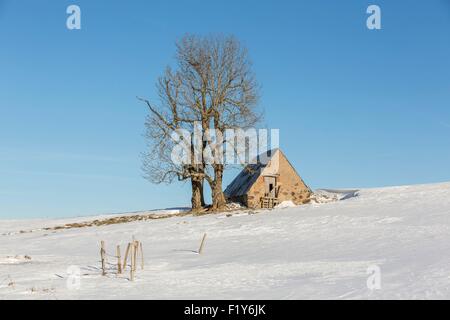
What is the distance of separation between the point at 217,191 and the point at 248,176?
226 inches

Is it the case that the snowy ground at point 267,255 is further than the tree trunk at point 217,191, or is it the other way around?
the tree trunk at point 217,191

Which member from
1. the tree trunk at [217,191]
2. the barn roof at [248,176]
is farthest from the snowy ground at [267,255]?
the barn roof at [248,176]

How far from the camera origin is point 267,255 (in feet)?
78.0

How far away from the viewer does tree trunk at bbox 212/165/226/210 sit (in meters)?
45.9

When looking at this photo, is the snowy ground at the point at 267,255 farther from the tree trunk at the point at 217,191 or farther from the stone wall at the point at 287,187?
the stone wall at the point at 287,187

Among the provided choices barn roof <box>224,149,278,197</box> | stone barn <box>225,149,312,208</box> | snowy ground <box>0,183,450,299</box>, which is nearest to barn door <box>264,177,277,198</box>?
stone barn <box>225,149,312,208</box>

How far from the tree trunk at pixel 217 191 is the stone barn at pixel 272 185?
2.94 meters

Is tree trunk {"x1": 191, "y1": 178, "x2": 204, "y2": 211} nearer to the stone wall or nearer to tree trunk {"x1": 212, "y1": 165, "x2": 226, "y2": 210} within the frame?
tree trunk {"x1": 212, "y1": 165, "x2": 226, "y2": 210}

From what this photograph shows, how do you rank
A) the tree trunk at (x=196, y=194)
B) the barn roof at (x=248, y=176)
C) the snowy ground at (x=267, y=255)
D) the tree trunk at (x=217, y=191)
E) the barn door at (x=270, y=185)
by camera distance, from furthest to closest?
the barn roof at (x=248, y=176)
the barn door at (x=270, y=185)
the tree trunk at (x=196, y=194)
the tree trunk at (x=217, y=191)
the snowy ground at (x=267, y=255)

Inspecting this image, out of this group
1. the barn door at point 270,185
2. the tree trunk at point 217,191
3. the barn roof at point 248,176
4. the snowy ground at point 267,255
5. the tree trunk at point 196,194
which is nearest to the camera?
the snowy ground at point 267,255

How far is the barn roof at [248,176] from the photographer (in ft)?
161
